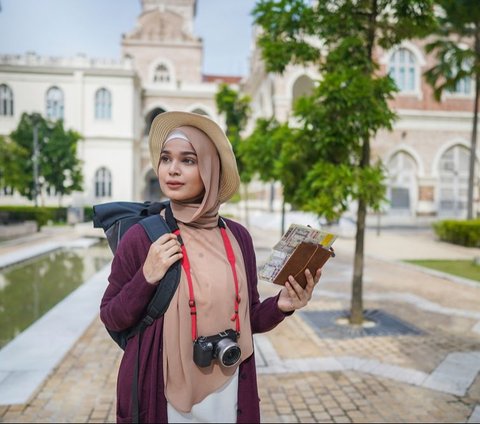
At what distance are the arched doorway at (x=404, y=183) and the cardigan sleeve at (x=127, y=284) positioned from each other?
1149 inches

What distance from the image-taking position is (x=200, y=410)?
182cm

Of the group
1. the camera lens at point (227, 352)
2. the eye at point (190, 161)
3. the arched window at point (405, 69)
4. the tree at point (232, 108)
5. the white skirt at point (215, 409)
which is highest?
the arched window at point (405, 69)

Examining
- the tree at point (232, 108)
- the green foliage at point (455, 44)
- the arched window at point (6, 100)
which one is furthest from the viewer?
the arched window at point (6, 100)

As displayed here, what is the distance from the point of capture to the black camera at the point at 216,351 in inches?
67.2

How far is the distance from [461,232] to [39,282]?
49.7 feet

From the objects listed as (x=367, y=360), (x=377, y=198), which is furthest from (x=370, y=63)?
(x=367, y=360)

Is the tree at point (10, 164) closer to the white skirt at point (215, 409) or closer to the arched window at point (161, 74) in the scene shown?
the arched window at point (161, 74)

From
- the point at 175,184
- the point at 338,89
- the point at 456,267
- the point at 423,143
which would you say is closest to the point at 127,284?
the point at 175,184

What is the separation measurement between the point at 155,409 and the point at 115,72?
33.1m

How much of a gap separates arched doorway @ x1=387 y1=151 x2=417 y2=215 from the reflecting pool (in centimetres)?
2059

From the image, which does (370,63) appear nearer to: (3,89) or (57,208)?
(57,208)

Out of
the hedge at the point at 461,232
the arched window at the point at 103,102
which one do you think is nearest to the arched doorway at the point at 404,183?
the hedge at the point at 461,232

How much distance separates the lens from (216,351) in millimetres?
1732

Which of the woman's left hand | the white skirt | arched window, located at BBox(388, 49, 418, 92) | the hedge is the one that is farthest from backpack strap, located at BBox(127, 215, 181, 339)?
arched window, located at BBox(388, 49, 418, 92)
